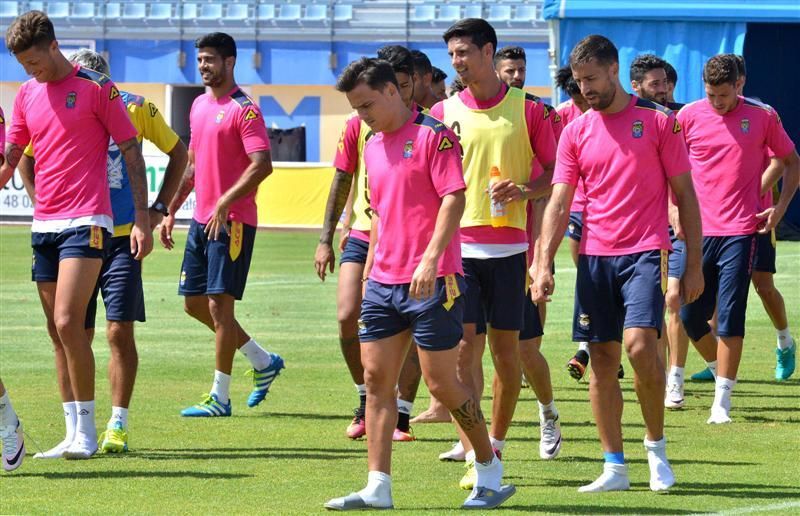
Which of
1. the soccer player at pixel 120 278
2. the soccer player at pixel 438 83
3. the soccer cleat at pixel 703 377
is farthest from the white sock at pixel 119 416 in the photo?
the soccer cleat at pixel 703 377

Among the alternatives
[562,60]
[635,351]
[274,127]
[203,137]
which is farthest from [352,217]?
[274,127]

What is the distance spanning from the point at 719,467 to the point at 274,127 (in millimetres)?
42044

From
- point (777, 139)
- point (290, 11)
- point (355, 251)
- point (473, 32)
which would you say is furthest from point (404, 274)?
point (290, 11)

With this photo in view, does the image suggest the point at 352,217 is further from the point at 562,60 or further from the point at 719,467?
the point at 562,60

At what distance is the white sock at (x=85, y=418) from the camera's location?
28.8 ft

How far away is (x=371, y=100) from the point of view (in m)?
7.08

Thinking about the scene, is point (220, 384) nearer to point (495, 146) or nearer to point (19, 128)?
point (19, 128)

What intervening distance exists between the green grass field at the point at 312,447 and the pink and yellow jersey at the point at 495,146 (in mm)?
1281

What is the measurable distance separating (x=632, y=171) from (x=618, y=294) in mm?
607

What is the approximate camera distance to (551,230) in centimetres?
786

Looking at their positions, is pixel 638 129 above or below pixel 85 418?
above

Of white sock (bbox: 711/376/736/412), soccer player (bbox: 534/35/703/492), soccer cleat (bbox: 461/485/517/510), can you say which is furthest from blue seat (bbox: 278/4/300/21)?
soccer cleat (bbox: 461/485/517/510)

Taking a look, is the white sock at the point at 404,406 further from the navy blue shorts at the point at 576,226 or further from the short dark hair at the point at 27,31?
the short dark hair at the point at 27,31

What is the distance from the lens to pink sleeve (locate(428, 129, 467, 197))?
279 inches
